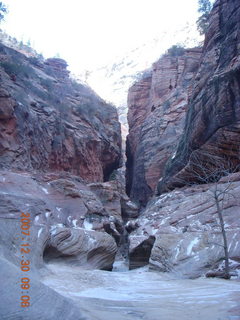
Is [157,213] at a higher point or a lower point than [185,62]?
lower

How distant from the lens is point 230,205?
13.8 metres

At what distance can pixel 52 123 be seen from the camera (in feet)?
91.1

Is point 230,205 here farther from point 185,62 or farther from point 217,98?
point 185,62

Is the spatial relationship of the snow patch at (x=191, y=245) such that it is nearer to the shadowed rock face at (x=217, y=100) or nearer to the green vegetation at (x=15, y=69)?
the shadowed rock face at (x=217, y=100)

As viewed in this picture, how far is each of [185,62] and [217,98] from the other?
59.4ft

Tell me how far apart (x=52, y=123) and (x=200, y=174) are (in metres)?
13.3

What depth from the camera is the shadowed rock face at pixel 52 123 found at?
22.6m

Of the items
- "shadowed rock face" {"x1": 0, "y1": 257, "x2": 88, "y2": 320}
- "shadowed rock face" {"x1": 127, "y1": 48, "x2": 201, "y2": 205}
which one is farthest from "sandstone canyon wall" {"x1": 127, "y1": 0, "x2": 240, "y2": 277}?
"shadowed rock face" {"x1": 0, "y1": 257, "x2": 88, "y2": 320}

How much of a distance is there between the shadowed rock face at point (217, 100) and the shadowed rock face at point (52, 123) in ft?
29.5

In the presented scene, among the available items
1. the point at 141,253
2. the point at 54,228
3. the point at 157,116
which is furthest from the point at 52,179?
the point at 157,116

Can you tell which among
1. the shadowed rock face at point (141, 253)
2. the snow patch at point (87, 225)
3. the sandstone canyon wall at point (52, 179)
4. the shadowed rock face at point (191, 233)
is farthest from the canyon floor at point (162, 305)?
the snow patch at point (87, 225)

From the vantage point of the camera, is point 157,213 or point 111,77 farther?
point 111,77

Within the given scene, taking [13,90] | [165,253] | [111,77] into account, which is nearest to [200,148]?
[165,253]

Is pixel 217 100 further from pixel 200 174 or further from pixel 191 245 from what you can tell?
pixel 191 245
